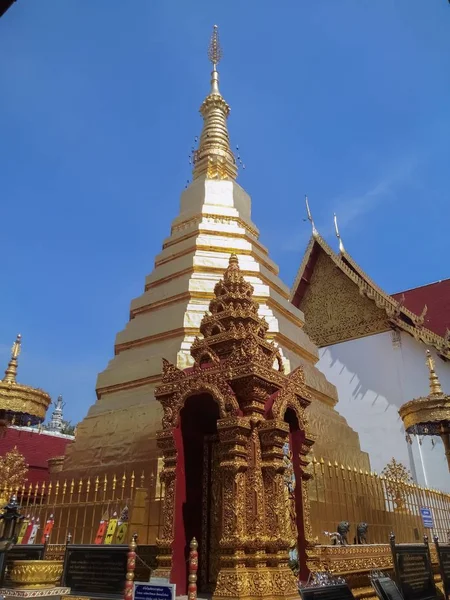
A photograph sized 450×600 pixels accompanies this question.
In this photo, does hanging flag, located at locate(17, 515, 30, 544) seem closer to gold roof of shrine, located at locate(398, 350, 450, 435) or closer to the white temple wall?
gold roof of shrine, located at locate(398, 350, 450, 435)

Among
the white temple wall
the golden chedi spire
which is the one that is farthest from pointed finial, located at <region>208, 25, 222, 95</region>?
the white temple wall

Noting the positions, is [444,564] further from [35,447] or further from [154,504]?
[35,447]

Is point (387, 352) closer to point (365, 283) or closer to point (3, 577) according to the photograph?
point (365, 283)

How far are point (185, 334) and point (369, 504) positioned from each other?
337cm

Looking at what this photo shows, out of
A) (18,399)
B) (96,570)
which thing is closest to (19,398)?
(18,399)

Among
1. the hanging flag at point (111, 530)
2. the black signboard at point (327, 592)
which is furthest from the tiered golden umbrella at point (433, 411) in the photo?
the black signboard at point (327, 592)

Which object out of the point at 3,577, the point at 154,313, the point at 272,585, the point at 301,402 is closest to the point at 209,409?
the point at 301,402

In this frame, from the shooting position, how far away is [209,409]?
4.97 metres

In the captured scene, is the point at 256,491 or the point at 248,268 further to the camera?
the point at 248,268

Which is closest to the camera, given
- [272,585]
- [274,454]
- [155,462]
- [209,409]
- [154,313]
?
[272,585]

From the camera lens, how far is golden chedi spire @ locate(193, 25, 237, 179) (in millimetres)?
12188

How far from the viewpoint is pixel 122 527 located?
18.8 feet

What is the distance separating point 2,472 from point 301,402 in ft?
17.2

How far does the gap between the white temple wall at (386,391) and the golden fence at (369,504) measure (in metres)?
4.41
